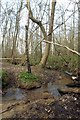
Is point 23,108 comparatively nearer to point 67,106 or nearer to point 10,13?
point 67,106

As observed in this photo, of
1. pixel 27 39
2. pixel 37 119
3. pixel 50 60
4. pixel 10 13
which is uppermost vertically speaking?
pixel 10 13

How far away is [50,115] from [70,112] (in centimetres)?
86

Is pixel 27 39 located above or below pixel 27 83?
above

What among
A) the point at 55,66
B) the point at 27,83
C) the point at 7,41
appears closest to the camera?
the point at 27,83

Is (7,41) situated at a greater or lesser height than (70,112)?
greater

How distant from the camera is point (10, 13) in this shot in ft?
89.5

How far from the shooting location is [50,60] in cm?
2038

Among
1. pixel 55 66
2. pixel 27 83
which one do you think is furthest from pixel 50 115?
pixel 55 66

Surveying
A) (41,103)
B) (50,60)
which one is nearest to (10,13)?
(50,60)

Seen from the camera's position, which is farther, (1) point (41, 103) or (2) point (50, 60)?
(2) point (50, 60)

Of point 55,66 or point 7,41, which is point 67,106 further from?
point 7,41

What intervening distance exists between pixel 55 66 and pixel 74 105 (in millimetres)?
10173

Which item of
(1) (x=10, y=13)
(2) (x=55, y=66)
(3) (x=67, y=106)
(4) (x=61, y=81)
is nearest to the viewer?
(3) (x=67, y=106)

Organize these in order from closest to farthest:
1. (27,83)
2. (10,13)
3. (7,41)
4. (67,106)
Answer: (67,106), (27,83), (10,13), (7,41)
